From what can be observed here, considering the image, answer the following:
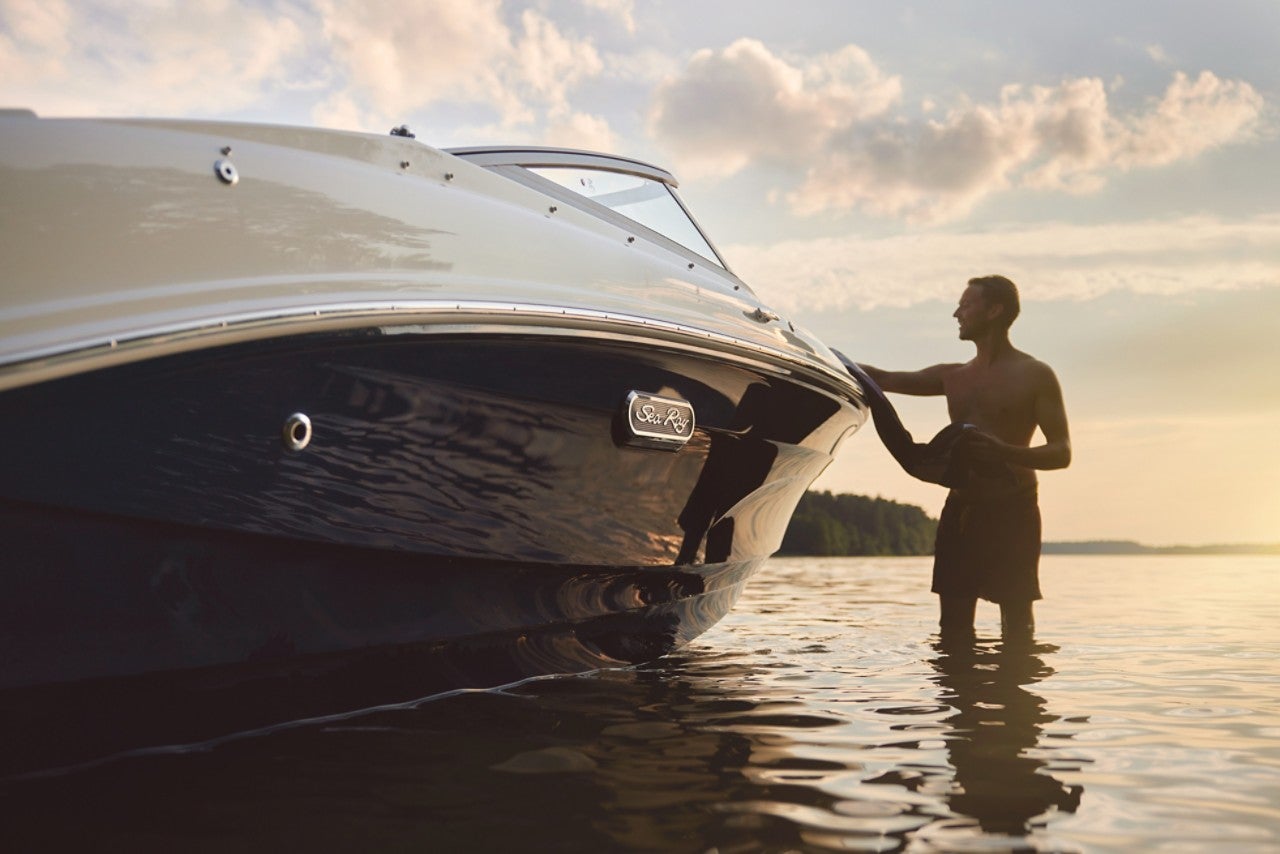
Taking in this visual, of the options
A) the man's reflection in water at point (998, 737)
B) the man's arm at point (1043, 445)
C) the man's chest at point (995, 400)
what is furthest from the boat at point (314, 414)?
the man's chest at point (995, 400)

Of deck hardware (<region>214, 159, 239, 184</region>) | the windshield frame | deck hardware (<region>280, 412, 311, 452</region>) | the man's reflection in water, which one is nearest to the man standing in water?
the man's reflection in water

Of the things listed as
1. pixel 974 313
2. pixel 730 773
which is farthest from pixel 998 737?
pixel 974 313

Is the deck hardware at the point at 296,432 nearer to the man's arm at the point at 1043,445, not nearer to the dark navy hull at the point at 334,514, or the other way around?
the dark navy hull at the point at 334,514

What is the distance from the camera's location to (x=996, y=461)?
459 centimetres

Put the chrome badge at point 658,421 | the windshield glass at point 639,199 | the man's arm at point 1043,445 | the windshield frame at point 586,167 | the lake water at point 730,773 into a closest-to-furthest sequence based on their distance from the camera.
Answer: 1. the lake water at point 730,773
2. the chrome badge at point 658,421
3. the windshield frame at point 586,167
4. the windshield glass at point 639,199
5. the man's arm at point 1043,445

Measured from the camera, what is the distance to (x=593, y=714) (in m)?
3.20

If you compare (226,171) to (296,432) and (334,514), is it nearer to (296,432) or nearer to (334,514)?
(296,432)

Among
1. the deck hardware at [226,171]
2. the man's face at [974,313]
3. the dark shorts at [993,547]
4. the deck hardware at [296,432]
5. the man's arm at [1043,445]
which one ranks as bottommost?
the dark shorts at [993,547]

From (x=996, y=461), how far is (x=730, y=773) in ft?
8.30

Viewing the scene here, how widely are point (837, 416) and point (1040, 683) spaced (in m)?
1.24

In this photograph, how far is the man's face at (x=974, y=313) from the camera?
16.1 feet

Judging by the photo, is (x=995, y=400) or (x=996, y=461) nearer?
(x=996, y=461)

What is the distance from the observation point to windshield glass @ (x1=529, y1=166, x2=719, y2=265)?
3.76 meters

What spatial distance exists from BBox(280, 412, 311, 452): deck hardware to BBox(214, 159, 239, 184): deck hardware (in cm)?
49
